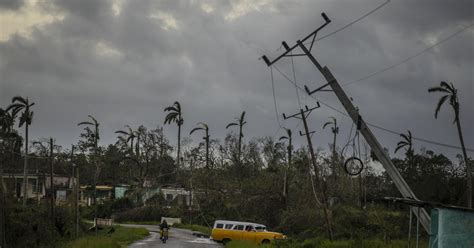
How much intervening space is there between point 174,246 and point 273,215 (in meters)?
23.0

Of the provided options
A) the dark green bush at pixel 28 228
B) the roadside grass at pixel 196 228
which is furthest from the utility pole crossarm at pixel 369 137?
the roadside grass at pixel 196 228

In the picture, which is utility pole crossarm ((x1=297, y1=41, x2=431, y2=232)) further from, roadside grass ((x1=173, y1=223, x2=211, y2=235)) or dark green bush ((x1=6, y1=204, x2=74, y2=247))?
roadside grass ((x1=173, y1=223, x2=211, y2=235))

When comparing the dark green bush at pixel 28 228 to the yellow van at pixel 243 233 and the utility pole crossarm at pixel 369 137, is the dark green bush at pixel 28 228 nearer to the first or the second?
the yellow van at pixel 243 233

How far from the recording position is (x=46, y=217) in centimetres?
4031

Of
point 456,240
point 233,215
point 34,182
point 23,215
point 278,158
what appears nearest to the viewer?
point 456,240

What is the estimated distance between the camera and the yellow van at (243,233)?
37.6 metres

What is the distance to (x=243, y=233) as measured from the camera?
3828cm

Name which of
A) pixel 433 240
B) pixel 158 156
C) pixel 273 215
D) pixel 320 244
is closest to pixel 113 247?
pixel 320 244

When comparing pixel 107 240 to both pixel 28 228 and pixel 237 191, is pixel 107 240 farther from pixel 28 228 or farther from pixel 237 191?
pixel 237 191

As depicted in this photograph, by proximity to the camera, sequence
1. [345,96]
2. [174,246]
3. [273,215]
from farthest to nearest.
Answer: [273,215], [174,246], [345,96]

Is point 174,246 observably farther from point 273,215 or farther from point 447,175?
point 447,175

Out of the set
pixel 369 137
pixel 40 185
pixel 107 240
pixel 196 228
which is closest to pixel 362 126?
pixel 369 137

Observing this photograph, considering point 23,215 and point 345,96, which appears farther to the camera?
point 23,215

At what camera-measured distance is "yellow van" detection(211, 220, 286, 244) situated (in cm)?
3756
